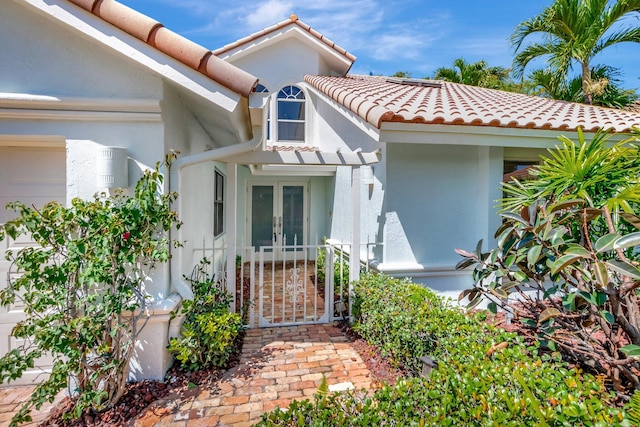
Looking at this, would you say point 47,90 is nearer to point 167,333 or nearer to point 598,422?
point 167,333

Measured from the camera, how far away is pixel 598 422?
2.15 m

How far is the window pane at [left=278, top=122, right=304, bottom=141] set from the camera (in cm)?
1307

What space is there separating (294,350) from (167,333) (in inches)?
92.4

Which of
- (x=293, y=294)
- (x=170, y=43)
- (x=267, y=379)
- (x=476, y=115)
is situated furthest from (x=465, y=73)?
(x=267, y=379)

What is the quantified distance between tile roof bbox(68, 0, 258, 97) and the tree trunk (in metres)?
13.8

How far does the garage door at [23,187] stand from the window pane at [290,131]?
890cm

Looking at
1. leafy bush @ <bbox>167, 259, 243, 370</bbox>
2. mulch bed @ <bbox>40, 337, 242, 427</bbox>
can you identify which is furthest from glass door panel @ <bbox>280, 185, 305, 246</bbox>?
mulch bed @ <bbox>40, 337, 242, 427</bbox>

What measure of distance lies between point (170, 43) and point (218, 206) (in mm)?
6459

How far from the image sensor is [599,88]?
38.5ft

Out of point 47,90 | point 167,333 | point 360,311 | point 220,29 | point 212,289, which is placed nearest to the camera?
point 47,90

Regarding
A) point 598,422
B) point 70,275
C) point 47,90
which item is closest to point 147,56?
point 47,90

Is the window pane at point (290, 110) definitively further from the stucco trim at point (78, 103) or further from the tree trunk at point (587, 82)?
the tree trunk at point (587, 82)

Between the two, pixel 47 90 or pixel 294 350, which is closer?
pixel 47 90

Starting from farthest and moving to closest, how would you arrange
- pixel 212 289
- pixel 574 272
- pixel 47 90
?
pixel 212 289, pixel 47 90, pixel 574 272
